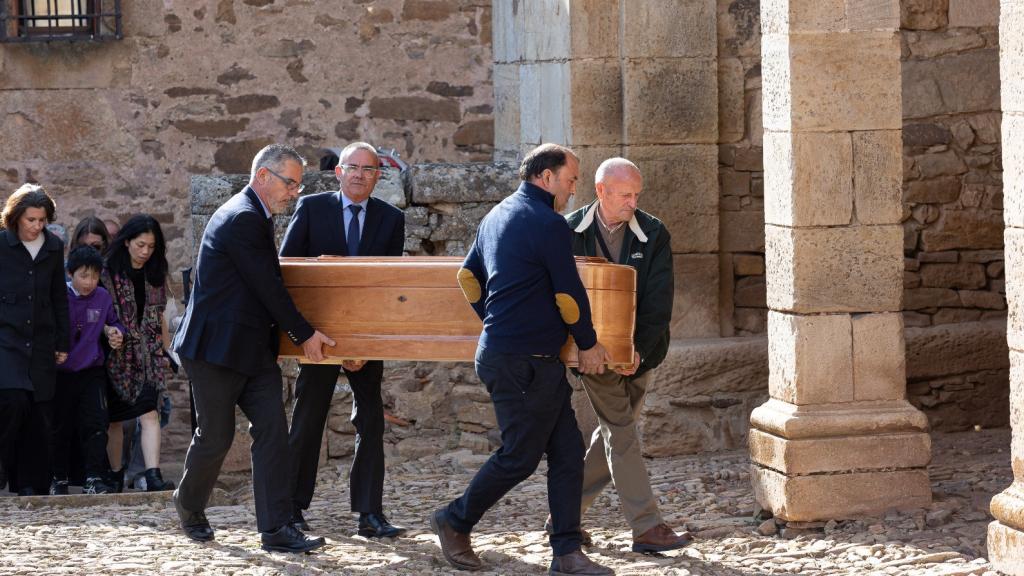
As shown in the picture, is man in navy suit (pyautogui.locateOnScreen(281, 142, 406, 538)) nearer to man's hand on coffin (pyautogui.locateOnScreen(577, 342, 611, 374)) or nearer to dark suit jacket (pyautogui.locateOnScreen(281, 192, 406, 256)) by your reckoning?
dark suit jacket (pyautogui.locateOnScreen(281, 192, 406, 256))

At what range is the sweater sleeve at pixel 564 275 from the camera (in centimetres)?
570

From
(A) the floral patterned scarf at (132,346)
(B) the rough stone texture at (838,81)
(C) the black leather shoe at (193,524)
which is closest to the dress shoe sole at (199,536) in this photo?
(C) the black leather shoe at (193,524)

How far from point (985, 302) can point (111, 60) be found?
19.1 ft

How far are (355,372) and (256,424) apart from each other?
1.82ft

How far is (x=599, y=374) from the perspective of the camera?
621 cm

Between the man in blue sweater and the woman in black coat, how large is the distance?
10.4 feet

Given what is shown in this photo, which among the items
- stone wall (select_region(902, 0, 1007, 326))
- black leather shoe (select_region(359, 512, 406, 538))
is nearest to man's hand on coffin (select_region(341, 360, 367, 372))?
black leather shoe (select_region(359, 512, 406, 538))

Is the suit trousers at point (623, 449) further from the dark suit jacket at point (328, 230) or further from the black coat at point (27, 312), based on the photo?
the black coat at point (27, 312)

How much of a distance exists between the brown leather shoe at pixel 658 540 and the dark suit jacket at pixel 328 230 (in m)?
1.67

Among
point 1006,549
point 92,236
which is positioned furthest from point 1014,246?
point 92,236

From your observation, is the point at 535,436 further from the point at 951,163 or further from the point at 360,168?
the point at 951,163

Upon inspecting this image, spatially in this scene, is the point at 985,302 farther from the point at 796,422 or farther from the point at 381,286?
the point at 381,286

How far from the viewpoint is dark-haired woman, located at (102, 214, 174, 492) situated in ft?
28.6

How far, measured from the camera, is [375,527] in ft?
22.5
